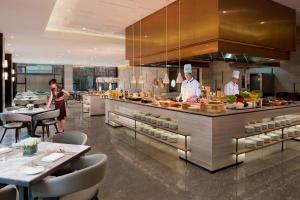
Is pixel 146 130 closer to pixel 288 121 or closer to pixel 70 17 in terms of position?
pixel 288 121

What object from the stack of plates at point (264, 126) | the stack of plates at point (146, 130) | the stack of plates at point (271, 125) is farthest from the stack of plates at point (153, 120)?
the stack of plates at point (271, 125)

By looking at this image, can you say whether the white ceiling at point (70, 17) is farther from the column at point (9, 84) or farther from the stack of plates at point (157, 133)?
the column at point (9, 84)

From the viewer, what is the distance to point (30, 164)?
1934 millimetres

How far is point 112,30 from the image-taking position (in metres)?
→ 8.08

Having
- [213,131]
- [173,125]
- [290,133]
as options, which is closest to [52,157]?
[213,131]

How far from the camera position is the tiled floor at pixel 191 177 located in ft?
9.77

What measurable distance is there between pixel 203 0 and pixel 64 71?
1880 centimetres

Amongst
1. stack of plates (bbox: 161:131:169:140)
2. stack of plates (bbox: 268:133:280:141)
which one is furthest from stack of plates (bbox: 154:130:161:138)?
stack of plates (bbox: 268:133:280:141)

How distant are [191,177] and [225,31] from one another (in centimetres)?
280

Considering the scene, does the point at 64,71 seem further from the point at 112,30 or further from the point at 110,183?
the point at 110,183

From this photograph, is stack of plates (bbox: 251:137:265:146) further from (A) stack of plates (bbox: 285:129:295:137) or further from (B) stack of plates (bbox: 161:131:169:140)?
(B) stack of plates (bbox: 161:131:169:140)

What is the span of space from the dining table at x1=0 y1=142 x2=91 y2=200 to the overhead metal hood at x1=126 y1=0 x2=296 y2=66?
3362 millimetres

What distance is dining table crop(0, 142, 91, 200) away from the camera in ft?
5.46

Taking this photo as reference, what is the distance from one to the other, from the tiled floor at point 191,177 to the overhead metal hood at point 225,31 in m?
2.24
